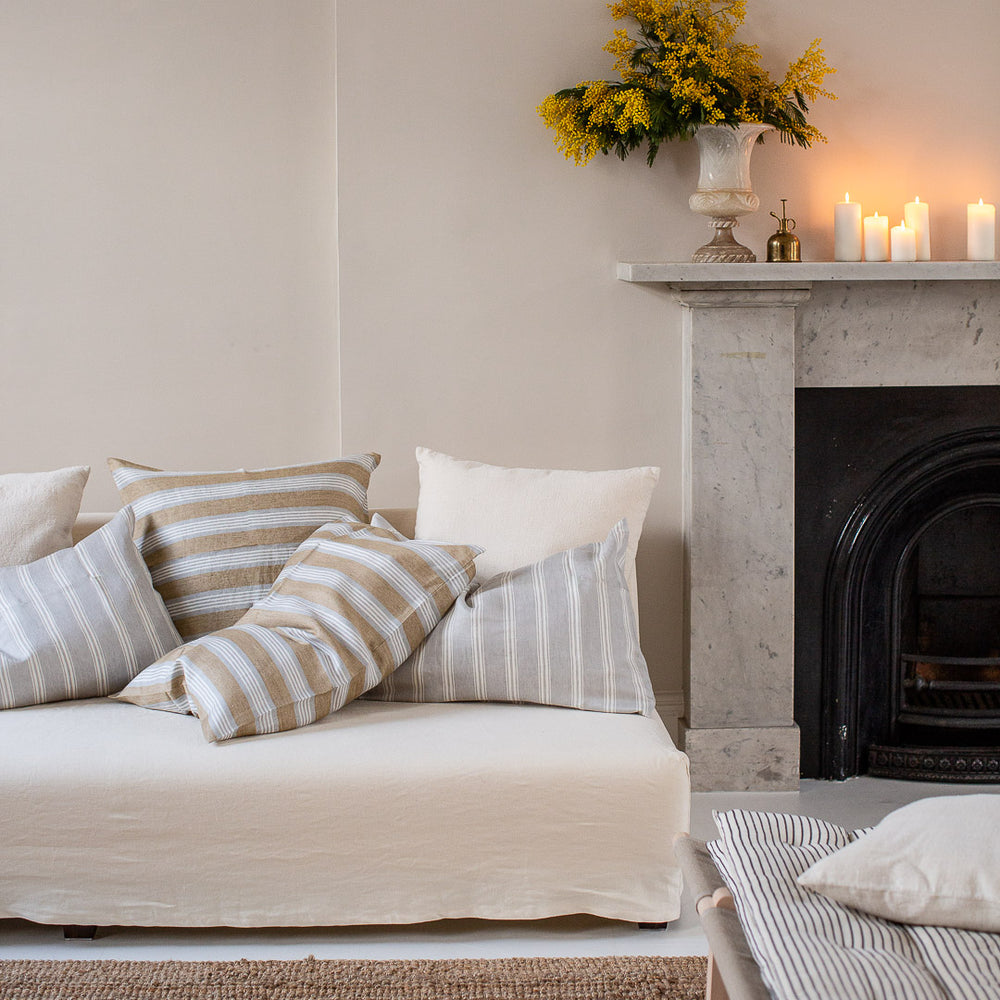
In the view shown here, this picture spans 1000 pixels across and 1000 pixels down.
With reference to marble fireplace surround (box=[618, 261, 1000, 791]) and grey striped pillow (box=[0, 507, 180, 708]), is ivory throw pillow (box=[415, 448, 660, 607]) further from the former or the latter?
grey striped pillow (box=[0, 507, 180, 708])

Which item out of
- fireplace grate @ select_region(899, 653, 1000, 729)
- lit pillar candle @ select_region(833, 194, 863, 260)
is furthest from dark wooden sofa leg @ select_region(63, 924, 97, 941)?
lit pillar candle @ select_region(833, 194, 863, 260)

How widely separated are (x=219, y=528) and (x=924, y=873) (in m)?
1.71

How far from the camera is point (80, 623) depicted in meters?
2.30

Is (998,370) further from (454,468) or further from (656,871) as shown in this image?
(656,871)

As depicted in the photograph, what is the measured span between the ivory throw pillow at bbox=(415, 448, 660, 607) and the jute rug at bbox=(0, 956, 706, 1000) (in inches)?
33.8

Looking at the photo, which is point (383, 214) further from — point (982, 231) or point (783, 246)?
point (982, 231)

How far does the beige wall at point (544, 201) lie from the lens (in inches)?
115

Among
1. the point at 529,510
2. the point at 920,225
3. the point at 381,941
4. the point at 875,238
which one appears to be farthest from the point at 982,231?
the point at 381,941

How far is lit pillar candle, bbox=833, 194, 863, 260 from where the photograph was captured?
9.51 feet

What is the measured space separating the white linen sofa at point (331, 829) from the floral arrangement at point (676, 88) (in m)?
1.60

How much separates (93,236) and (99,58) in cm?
48

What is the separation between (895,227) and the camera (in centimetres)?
294

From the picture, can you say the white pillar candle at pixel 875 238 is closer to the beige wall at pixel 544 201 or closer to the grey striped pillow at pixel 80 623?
the beige wall at pixel 544 201

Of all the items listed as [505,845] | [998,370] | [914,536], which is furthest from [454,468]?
[998,370]
